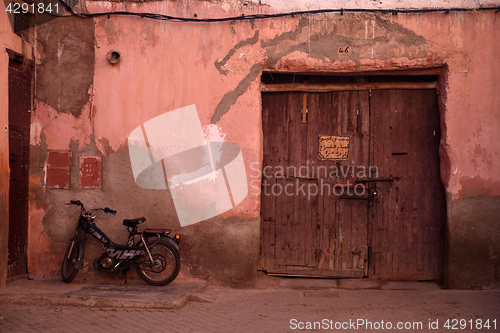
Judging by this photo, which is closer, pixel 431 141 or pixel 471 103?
pixel 471 103

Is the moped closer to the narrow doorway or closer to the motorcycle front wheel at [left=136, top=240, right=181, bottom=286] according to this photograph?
the motorcycle front wheel at [left=136, top=240, right=181, bottom=286]

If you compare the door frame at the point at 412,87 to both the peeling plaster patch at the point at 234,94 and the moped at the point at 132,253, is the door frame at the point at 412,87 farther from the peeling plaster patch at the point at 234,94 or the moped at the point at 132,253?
the moped at the point at 132,253

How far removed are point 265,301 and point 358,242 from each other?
159 cm

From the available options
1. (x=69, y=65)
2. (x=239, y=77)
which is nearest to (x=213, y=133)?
(x=239, y=77)

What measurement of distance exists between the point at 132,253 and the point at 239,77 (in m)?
2.60

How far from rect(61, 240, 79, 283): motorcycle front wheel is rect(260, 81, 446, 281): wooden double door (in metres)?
2.44

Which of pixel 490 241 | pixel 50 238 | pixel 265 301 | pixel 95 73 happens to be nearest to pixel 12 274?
pixel 50 238

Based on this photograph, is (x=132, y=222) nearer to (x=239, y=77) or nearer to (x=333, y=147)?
(x=239, y=77)

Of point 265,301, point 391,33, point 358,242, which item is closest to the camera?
point 265,301

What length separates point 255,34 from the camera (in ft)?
16.5

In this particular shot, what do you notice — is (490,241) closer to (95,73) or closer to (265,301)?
(265,301)

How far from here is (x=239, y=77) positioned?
16.5ft

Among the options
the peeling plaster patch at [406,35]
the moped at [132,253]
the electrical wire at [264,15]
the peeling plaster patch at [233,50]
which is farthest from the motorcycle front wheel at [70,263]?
the peeling plaster patch at [406,35]

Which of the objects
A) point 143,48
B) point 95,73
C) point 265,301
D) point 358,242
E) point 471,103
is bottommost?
point 265,301
